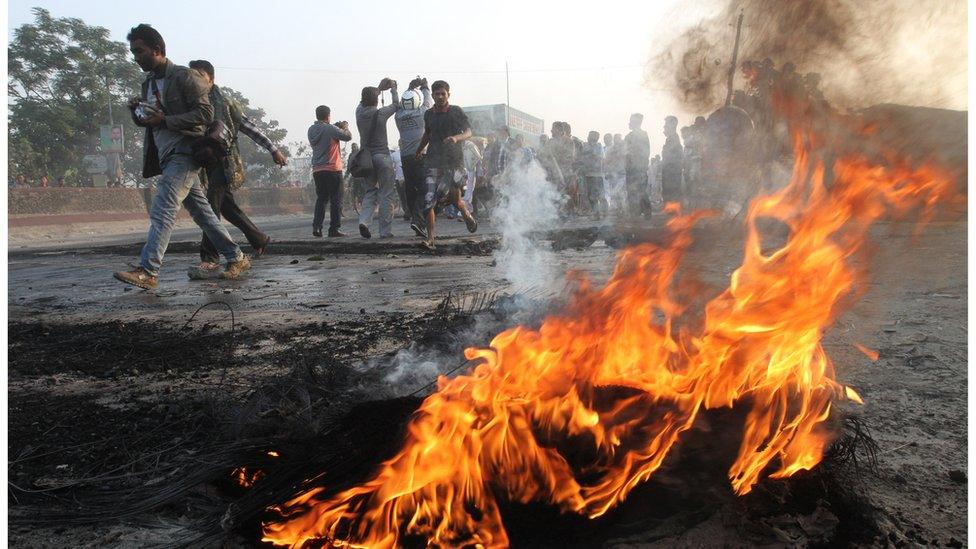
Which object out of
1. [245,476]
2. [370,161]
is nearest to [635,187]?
[370,161]

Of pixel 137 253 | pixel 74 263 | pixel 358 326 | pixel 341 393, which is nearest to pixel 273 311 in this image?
pixel 358 326

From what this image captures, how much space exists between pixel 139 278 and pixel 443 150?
13.8 ft

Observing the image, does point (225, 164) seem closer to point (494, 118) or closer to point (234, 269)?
point (234, 269)

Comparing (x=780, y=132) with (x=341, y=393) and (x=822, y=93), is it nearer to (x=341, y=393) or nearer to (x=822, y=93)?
(x=822, y=93)

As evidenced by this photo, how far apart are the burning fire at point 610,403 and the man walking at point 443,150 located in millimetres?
6177

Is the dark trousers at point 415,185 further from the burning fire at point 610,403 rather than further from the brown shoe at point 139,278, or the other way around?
the burning fire at point 610,403

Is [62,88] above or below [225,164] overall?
above

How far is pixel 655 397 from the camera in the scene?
2.02 m

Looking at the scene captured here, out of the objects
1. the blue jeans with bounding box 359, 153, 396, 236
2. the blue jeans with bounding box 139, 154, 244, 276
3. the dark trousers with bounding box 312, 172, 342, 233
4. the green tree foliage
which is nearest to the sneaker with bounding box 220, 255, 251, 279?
the blue jeans with bounding box 139, 154, 244, 276

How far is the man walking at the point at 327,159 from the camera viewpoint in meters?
10.7

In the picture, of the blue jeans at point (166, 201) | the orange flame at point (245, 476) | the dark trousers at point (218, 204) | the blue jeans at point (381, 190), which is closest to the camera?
the orange flame at point (245, 476)

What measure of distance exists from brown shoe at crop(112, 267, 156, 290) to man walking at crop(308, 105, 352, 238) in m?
5.26

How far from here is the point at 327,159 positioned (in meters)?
10.8

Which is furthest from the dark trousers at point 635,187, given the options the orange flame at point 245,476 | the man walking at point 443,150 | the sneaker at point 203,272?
the orange flame at point 245,476
